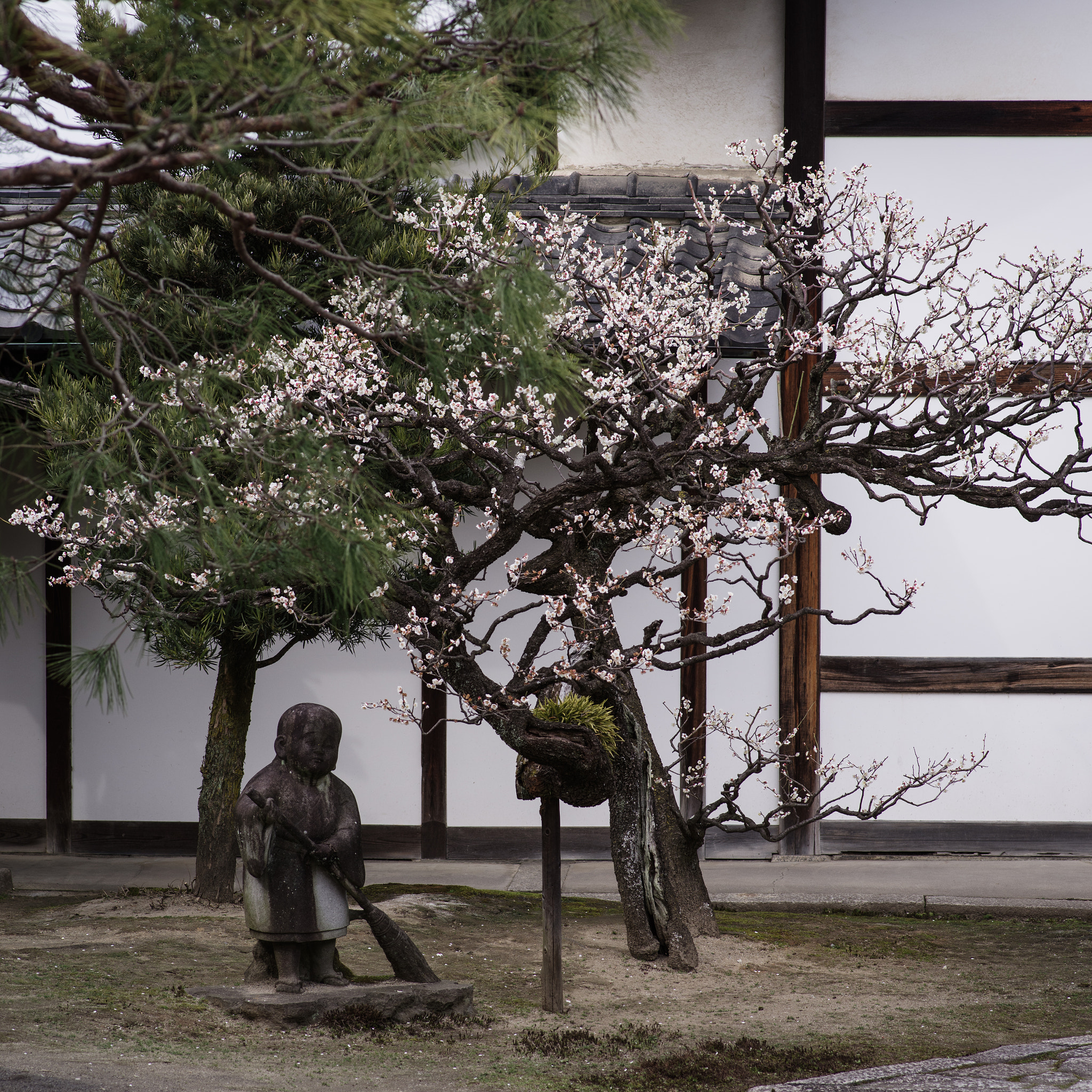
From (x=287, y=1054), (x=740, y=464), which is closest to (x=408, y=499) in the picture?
(x=740, y=464)

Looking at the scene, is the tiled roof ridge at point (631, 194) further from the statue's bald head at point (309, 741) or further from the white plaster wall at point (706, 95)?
the statue's bald head at point (309, 741)

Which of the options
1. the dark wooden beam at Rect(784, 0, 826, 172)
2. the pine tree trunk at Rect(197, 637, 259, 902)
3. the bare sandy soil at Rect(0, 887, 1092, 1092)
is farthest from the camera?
the dark wooden beam at Rect(784, 0, 826, 172)

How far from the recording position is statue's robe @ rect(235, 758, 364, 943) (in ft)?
14.6

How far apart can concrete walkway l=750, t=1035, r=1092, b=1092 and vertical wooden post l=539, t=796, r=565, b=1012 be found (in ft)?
3.71

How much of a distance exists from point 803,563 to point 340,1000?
14.6 feet

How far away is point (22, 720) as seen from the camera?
7.84 metres

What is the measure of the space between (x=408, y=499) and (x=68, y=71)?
316 centimetres

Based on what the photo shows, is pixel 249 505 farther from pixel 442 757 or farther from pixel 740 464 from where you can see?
pixel 442 757

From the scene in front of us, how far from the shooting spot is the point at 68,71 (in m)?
2.39

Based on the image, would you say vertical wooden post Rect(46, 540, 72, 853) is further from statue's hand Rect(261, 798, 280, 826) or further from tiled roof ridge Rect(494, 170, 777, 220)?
tiled roof ridge Rect(494, 170, 777, 220)

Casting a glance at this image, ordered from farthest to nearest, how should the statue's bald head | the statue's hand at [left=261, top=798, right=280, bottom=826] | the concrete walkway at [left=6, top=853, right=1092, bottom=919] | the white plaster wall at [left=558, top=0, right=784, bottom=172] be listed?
the white plaster wall at [left=558, top=0, right=784, bottom=172] → the concrete walkway at [left=6, top=853, right=1092, bottom=919] → the statue's bald head → the statue's hand at [left=261, top=798, right=280, bottom=826]

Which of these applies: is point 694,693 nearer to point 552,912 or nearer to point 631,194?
point 552,912

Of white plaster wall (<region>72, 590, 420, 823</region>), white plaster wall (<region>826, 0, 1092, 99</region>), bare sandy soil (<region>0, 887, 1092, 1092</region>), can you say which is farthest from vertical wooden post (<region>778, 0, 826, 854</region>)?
white plaster wall (<region>72, 590, 420, 823</region>)

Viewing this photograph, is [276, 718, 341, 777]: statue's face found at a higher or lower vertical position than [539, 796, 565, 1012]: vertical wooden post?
higher
